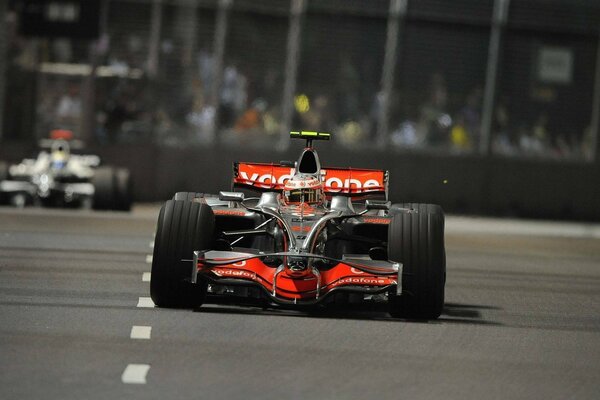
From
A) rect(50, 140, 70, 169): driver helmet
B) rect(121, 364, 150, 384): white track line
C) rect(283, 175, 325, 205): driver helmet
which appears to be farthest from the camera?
rect(50, 140, 70, 169): driver helmet

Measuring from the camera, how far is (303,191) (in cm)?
1199

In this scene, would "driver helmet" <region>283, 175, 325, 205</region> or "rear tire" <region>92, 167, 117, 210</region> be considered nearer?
"driver helmet" <region>283, 175, 325, 205</region>

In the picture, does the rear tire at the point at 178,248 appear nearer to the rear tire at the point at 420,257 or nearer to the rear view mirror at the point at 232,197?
the rear view mirror at the point at 232,197

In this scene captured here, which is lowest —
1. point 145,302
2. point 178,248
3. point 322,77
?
point 145,302

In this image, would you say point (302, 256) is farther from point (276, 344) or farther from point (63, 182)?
point (63, 182)

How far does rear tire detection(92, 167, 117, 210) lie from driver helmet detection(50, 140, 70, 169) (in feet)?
2.83

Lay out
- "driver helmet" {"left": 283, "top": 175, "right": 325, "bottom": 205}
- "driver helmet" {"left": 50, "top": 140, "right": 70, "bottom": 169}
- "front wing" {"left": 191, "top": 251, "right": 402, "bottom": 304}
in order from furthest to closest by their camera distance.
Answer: "driver helmet" {"left": 50, "top": 140, "right": 70, "bottom": 169} → "driver helmet" {"left": 283, "top": 175, "right": 325, "bottom": 205} → "front wing" {"left": 191, "top": 251, "right": 402, "bottom": 304}

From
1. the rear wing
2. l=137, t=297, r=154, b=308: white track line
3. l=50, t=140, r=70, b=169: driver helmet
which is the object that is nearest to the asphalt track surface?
l=137, t=297, r=154, b=308: white track line

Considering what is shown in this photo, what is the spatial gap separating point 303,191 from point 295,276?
4.29 feet

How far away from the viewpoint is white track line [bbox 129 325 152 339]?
9633 mm

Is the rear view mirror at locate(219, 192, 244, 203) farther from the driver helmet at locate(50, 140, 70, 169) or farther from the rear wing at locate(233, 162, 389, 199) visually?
the driver helmet at locate(50, 140, 70, 169)

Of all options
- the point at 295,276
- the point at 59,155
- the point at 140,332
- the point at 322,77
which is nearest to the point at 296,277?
the point at 295,276

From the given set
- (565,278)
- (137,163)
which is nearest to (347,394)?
(565,278)

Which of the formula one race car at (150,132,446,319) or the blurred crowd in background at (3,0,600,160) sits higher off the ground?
the blurred crowd in background at (3,0,600,160)
